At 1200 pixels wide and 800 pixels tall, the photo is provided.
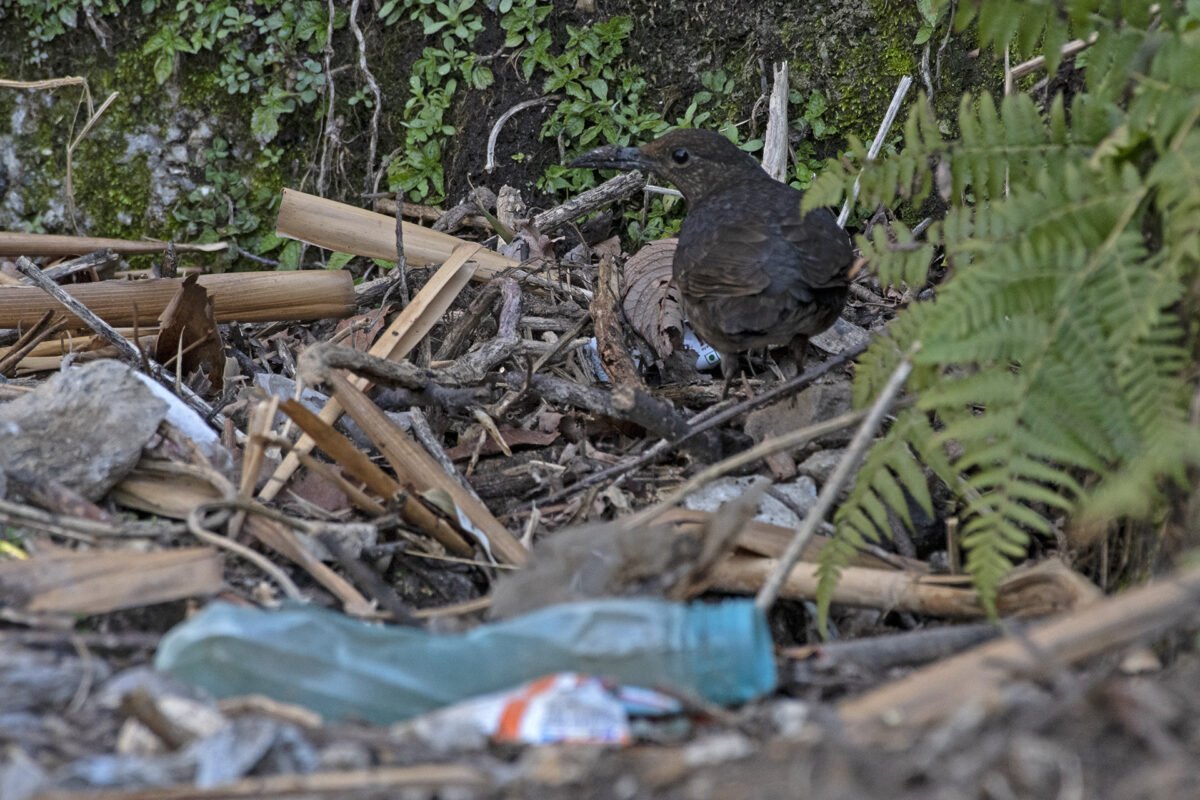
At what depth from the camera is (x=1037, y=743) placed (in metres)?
1.56

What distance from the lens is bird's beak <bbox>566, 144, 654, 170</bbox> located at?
4.67 meters

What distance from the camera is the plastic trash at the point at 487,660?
188 cm

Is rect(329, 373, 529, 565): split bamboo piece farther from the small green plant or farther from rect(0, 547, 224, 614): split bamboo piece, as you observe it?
the small green plant

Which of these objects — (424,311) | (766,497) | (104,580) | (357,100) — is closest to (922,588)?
(766,497)

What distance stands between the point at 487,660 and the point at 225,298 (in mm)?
2525

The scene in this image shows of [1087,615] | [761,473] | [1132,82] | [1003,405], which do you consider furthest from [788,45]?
[1087,615]

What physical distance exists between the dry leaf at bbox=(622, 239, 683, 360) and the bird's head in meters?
0.28

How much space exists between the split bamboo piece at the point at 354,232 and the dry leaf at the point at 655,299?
1.47 ft

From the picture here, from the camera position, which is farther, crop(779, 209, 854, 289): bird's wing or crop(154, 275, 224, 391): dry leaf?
crop(779, 209, 854, 289): bird's wing

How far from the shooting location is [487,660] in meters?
1.91

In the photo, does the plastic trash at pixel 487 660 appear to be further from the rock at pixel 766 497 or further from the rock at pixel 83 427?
the rock at pixel 766 497

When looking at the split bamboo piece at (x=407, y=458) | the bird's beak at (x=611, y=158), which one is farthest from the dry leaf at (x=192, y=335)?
the bird's beak at (x=611, y=158)

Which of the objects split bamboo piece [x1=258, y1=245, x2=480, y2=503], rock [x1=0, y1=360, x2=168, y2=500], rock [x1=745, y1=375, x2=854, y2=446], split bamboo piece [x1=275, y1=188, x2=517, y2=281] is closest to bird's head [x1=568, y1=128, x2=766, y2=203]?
split bamboo piece [x1=275, y1=188, x2=517, y2=281]

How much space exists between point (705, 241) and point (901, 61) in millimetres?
1091
